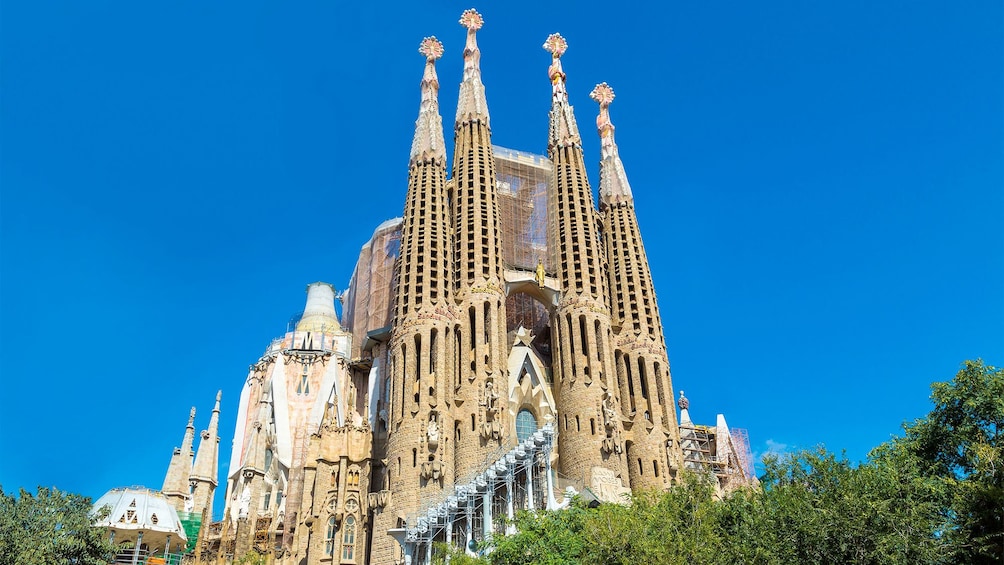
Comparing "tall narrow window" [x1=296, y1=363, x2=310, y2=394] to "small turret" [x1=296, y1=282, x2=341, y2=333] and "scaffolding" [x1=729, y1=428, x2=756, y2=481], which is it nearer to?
"small turret" [x1=296, y1=282, x2=341, y2=333]

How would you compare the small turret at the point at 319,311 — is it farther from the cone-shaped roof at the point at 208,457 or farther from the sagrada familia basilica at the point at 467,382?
the cone-shaped roof at the point at 208,457

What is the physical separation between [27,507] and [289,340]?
25607 mm

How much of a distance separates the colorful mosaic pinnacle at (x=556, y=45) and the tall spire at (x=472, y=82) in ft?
15.0

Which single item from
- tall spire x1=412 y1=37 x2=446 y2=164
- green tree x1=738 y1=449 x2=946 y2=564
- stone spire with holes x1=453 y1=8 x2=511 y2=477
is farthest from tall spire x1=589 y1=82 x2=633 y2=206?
green tree x1=738 y1=449 x2=946 y2=564

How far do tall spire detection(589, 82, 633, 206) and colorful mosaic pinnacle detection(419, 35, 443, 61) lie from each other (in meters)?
9.72

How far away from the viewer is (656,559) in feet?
63.7

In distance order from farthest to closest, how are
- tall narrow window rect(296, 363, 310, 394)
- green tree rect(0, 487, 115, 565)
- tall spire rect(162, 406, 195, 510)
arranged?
tall spire rect(162, 406, 195, 510), tall narrow window rect(296, 363, 310, 394), green tree rect(0, 487, 115, 565)

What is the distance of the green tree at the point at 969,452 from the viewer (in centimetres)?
2047

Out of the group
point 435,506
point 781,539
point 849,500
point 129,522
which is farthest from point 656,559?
point 129,522

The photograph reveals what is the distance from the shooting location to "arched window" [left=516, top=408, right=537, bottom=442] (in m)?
41.3

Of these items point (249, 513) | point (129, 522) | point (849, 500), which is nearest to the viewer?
point (849, 500)

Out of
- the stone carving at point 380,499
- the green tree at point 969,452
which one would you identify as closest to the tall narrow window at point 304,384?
the stone carving at point 380,499

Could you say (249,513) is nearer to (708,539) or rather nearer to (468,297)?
(468,297)

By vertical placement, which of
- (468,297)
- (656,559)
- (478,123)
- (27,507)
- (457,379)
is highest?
(478,123)
